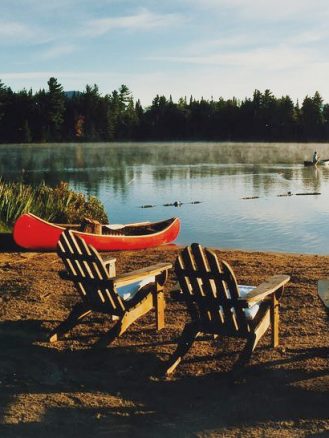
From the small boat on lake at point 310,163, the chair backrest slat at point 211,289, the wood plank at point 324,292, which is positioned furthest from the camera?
the small boat on lake at point 310,163

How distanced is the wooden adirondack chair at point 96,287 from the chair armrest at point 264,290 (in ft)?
4.23

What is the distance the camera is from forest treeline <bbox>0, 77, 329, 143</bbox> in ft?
424

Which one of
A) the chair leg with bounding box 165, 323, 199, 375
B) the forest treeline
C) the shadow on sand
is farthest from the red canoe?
the forest treeline

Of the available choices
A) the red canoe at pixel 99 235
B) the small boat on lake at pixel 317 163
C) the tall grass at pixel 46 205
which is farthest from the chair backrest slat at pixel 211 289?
the small boat on lake at pixel 317 163

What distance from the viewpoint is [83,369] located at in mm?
5570

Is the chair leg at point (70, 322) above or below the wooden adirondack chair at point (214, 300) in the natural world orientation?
below

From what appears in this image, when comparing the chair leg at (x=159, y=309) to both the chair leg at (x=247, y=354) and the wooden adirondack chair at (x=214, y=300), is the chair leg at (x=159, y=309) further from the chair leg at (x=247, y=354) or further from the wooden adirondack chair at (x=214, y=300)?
the chair leg at (x=247, y=354)

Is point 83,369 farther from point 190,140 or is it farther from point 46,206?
point 190,140

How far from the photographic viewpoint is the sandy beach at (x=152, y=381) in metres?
4.45

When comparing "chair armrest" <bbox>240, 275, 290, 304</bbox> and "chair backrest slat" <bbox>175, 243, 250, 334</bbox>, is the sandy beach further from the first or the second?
"chair armrest" <bbox>240, 275, 290, 304</bbox>

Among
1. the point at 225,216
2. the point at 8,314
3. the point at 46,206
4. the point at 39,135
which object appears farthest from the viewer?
the point at 39,135

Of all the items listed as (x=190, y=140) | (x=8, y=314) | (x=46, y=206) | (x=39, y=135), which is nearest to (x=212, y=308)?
(x=8, y=314)

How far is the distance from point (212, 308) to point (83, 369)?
4.44 ft

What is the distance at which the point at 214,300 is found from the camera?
5309mm
